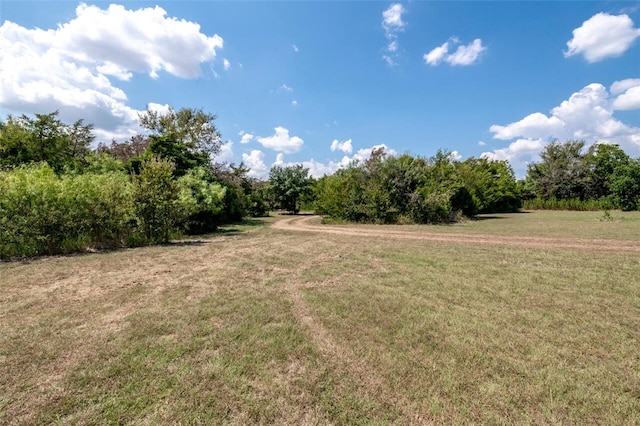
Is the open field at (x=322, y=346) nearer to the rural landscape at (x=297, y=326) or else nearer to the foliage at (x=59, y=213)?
the rural landscape at (x=297, y=326)

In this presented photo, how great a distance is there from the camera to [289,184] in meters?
33.8

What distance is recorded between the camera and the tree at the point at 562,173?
40219 millimetres

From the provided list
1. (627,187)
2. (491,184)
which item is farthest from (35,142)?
(627,187)

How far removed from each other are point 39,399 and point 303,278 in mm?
4037

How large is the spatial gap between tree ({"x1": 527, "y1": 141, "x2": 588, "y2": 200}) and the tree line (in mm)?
136

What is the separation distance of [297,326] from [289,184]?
100 ft

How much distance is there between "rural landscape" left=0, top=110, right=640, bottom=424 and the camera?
235 cm

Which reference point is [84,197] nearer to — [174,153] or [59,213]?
[59,213]

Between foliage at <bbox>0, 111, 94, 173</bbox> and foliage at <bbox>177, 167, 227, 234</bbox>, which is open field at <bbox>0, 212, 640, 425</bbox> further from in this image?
foliage at <bbox>0, 111, 94, 173</bbox>

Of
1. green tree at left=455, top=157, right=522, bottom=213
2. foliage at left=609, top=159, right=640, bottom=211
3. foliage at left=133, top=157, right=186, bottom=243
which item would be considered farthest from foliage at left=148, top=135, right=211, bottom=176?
foliage at left=609, top=159, right=640, bottom=211

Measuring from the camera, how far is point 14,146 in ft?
52.2

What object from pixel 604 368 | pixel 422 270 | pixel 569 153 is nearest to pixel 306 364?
pixel 604 368

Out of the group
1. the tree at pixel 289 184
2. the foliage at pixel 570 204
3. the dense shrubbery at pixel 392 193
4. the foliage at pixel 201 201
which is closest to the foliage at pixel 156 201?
the foliage at pixel 201 201

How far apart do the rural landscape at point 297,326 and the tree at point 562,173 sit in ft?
128
